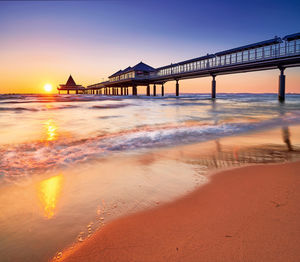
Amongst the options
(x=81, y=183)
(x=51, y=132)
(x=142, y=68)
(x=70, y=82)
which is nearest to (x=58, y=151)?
(x=81, y=183)

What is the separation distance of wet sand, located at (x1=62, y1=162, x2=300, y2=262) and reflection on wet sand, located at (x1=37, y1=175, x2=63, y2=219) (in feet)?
2.59

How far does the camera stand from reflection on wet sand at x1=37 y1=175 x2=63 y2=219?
2.34m

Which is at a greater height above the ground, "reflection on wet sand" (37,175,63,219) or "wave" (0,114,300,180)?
"wave" (0,114,300,180)

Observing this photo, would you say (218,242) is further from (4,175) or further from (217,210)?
(4,175)

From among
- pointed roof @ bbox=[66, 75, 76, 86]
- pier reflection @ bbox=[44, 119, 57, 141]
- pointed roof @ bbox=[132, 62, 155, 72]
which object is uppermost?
pointed roof @ bbox=[66, 75, 76, 86]

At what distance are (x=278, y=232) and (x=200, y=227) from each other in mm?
659

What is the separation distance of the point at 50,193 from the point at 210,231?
2115 millimetres

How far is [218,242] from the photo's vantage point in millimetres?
1710

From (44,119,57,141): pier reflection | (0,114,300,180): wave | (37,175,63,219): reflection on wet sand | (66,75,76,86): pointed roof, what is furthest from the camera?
(66,75,76,86): pointed roof

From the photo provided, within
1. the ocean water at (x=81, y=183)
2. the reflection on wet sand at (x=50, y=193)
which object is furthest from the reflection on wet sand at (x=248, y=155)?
the reflection on wet sand at (x=50, y=193)

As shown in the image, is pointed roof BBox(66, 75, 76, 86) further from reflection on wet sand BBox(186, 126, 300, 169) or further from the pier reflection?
reflection on wet sand BBox(186, 126, 300, 169)

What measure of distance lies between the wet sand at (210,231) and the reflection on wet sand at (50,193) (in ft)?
2.59

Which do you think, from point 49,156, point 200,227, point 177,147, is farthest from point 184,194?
point 49,156

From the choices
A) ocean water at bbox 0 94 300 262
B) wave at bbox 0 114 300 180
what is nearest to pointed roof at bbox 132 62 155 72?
wave at bbox 0 114 300 180
